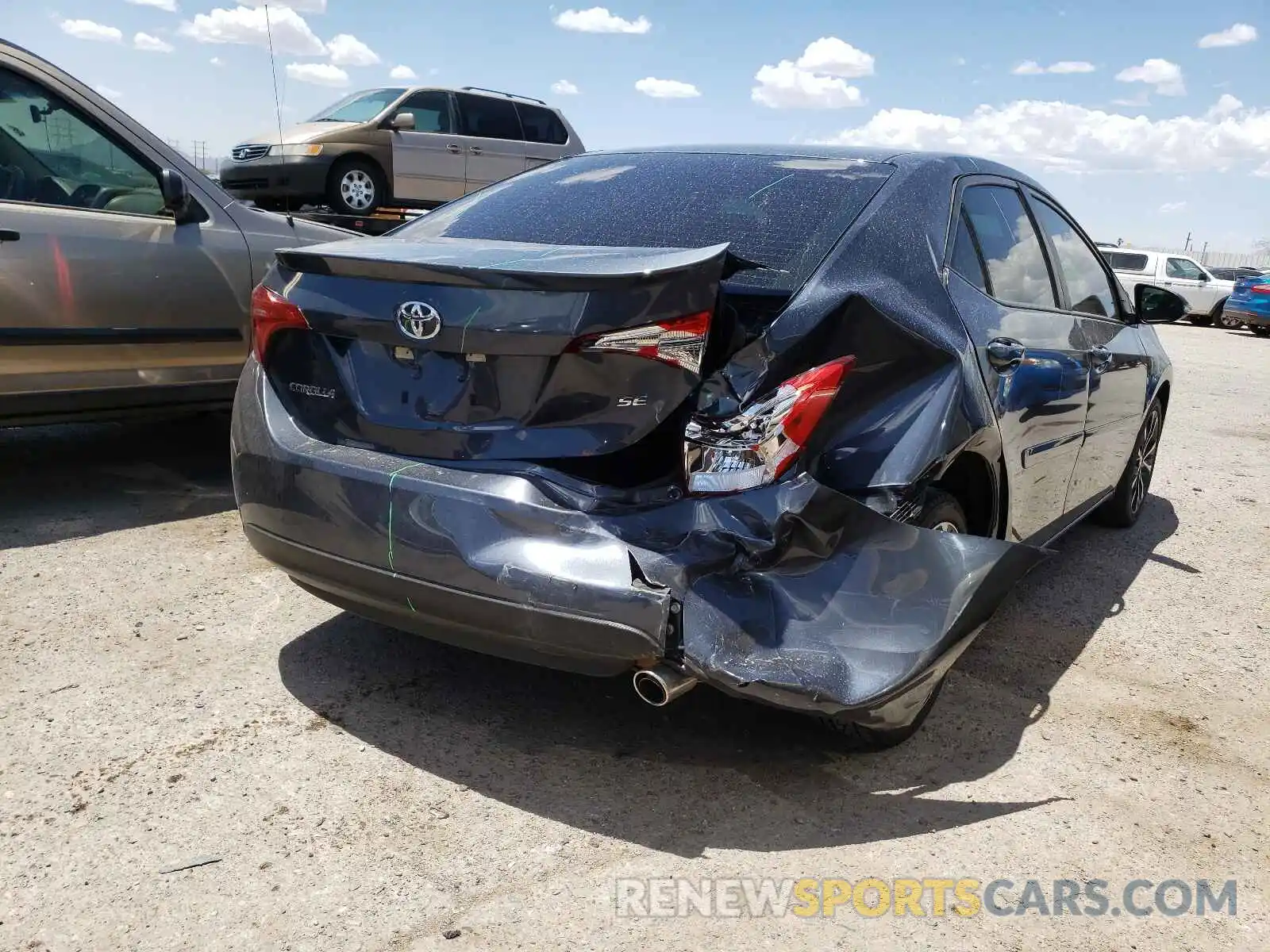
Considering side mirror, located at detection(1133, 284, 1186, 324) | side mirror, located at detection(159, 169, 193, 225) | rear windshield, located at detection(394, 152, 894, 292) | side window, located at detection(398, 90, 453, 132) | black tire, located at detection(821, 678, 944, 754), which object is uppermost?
side window, located at detection(398, 90, 453, 132)

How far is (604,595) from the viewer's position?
2414 mm

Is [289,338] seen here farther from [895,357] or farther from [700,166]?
[895,357]

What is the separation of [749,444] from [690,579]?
13.6 inches

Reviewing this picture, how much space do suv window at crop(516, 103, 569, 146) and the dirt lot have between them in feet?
38.2

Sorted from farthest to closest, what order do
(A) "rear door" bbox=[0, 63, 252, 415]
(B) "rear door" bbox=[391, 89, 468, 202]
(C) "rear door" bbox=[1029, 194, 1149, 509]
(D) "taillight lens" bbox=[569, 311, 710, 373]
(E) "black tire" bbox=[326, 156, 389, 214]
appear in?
(B) "rear door" bbox=[391, 89, 468, 202] < (E) "black tire" bbox=[326, 156, 389, 214] < (A) "rear door" bbox=[0, 63, 252, 415] < (C) "rear door" bbox=[1029, 194, 1149, 509] < (D) "taillight lens" bbox=[569, 311, 710, 373]

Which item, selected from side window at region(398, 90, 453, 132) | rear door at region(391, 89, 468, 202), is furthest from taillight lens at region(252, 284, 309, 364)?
side window at region(398, 90, 453, 132)

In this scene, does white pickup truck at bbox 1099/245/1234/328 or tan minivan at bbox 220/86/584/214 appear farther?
white pickup truck at bbox 1099/245/1234/328

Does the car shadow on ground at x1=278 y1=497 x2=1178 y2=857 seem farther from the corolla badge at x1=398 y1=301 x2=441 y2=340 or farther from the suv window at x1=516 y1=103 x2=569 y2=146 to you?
the suv window at x1=516 y1=103 x2=569 y2=146

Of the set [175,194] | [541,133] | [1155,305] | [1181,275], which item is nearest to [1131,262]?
[1181,275]

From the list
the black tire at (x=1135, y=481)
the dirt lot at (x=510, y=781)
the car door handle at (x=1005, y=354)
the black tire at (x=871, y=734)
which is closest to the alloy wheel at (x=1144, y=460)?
the black tire at (x=1135, y=481)

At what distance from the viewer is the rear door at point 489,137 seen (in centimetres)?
1411

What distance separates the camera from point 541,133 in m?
15.1

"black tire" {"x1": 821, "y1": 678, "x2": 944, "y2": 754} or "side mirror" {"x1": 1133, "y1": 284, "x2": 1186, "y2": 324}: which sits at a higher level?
"side mirror" {"x1": 1133, "y1": 284, "x2": 1186, "y2": 324}

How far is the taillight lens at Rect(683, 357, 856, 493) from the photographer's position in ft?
8.31
